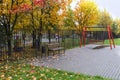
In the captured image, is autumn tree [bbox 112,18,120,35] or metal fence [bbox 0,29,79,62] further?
autumn tree [bbox 112,18,120,35]

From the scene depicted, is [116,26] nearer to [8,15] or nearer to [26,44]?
[26,44]

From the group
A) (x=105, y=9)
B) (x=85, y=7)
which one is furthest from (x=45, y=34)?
(x=105, y=9)

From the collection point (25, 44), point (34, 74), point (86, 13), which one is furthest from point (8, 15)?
point (86, 13)

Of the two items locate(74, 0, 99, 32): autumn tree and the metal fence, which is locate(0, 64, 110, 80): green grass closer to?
the metal fence

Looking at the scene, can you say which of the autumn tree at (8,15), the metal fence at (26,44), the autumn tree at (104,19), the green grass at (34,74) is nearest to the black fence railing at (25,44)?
the metal fence at (26,44)

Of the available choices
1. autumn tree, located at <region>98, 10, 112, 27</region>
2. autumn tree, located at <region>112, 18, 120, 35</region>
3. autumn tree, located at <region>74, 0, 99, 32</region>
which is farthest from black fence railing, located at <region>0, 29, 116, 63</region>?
autumn tree, located at <region>112, 18, 120, 35</region>

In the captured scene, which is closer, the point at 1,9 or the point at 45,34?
the point at 1,9

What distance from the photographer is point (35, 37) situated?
17.5 m

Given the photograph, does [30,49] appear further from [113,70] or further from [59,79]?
[59,79]

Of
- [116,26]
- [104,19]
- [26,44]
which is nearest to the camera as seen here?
[26,44]

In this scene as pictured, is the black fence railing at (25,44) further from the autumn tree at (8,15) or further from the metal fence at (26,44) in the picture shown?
the autumn tree at (8,15)

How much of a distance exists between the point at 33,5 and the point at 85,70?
545cm

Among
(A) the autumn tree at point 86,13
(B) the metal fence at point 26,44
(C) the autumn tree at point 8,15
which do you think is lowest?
(B) the metal fence at point 26,44

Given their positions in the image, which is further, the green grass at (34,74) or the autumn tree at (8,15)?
the autumn tree at (8,15)
